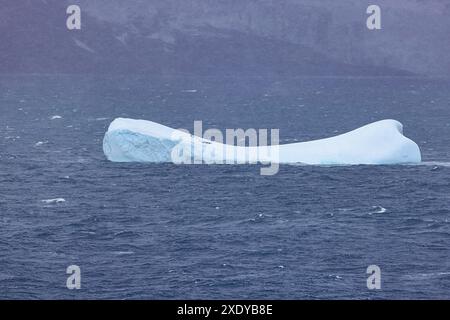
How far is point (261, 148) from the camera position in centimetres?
6381

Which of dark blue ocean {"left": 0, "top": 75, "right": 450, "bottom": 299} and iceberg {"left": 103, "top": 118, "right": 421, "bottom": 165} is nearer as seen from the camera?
dark blue ocean {"left": 0, "top": 75, "right": 450, "bottom": 299}

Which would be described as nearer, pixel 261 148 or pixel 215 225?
pixel 215 225

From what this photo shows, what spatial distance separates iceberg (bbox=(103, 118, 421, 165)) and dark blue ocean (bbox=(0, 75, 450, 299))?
72cm

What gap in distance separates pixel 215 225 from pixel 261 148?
16880 millimetres

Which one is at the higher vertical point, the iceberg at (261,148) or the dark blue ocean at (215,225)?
the iceberg at (261,148)

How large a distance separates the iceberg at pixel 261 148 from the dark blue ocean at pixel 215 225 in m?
0.72

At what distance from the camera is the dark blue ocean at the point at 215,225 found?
37.8 m

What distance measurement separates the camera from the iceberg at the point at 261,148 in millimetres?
59594

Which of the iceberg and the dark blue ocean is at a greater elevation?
the iceberg

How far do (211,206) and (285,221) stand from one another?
507 cm

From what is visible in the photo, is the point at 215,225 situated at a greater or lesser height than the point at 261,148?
lesser

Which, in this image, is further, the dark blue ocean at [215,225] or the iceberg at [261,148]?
the iceberg at [261,148]

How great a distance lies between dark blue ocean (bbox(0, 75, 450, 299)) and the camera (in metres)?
37.8
